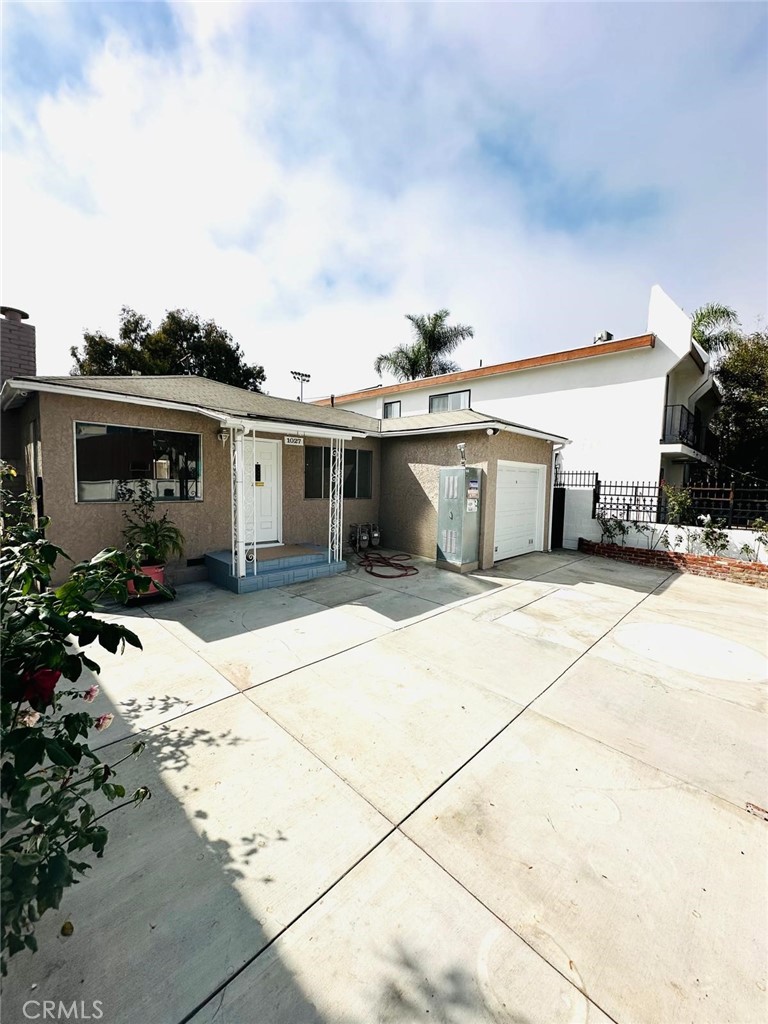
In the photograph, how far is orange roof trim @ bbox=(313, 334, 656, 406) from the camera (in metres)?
12.3

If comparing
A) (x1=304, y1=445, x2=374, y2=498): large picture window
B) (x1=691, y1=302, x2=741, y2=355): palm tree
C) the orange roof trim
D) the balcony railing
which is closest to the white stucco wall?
the balcony railing

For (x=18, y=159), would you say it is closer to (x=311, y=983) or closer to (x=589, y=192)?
(x=311, y=983)

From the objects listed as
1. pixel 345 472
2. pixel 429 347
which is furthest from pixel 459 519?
pixel 429 347

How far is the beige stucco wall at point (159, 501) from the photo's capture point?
632 cm

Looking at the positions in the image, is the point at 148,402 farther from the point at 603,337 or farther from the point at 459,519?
the point at 603,337

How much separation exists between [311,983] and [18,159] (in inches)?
166

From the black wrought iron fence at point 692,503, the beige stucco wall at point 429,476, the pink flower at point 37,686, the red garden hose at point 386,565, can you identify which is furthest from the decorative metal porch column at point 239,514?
the black wrought iron fence at point 692,503

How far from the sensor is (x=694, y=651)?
16.5 ft

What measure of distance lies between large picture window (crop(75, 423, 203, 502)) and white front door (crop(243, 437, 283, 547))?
98 centimetres

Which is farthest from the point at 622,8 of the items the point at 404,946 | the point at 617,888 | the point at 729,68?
the point at 404,946

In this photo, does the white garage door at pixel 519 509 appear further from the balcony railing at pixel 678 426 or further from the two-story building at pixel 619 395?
the balcony railing at pixel 678 426

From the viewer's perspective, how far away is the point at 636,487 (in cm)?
1071

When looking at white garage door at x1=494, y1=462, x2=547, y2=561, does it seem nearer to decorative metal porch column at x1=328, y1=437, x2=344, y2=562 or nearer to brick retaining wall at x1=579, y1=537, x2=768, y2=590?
brick retaining wall at x1=579, y1=537, x2=768, y2=590

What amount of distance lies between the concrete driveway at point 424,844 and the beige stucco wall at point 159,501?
3205mm
